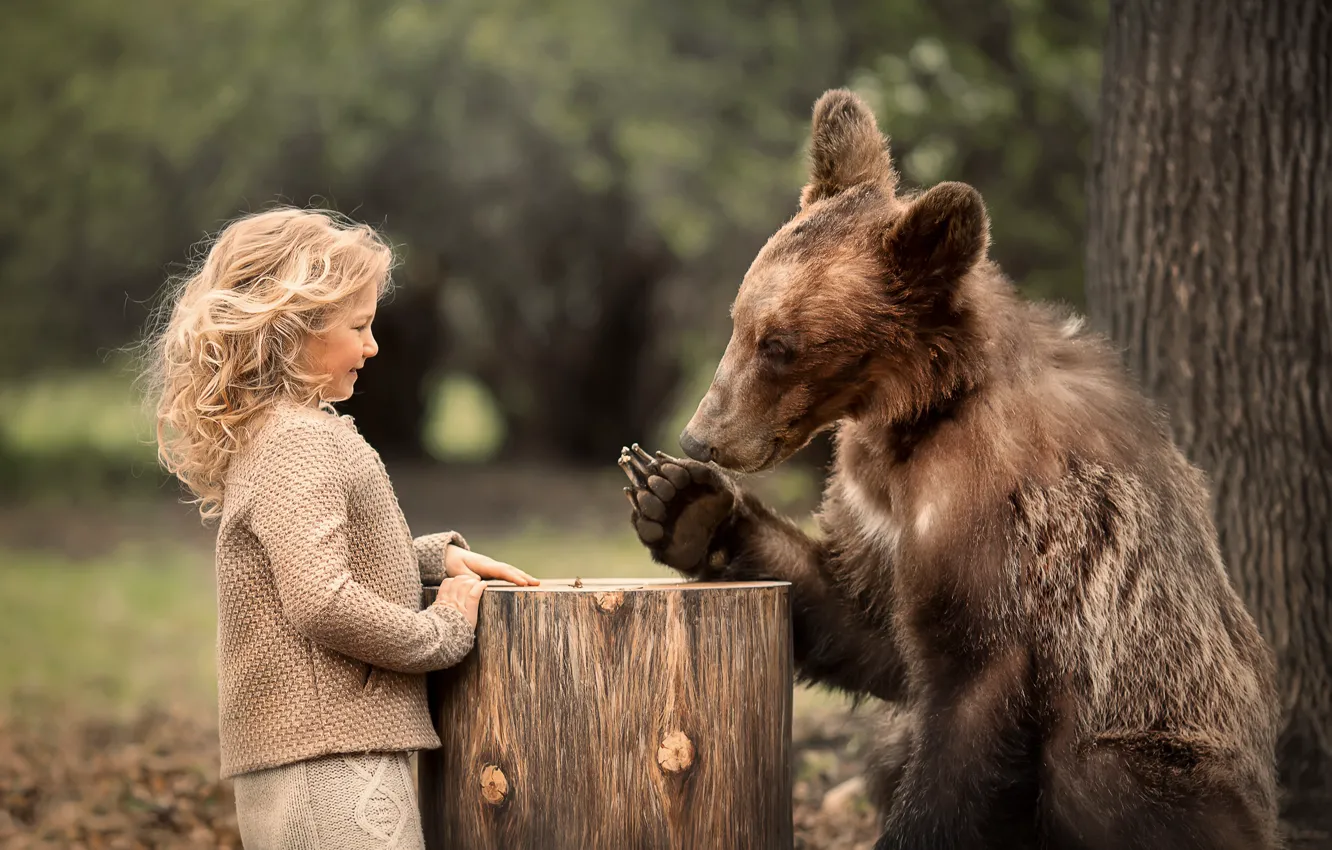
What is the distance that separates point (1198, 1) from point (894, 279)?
228 cm

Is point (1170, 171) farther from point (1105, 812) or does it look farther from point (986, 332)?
point (1105, 812)

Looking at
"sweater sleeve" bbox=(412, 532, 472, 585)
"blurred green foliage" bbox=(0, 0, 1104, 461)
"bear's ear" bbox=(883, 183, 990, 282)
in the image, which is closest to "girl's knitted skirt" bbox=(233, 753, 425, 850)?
"sweater sleeve" bbox=(412, 532, 472, 585)

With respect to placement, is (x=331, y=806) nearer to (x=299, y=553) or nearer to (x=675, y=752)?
Answer: (x=299, y=553)

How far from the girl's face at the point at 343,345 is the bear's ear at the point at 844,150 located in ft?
4.00

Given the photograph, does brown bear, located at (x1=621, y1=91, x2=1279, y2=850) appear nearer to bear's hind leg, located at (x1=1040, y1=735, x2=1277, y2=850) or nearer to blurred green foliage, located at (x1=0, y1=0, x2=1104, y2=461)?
bear's hind leg, located at (x1=1040, y1=735, x2=1277, y2=850)

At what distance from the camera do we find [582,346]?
580 inches

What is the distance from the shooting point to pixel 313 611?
9.61 feet

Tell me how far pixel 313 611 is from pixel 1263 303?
3.44 m

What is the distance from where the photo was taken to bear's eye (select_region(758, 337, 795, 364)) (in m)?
3.36

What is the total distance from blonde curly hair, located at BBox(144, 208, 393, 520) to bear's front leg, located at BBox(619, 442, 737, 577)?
81cm

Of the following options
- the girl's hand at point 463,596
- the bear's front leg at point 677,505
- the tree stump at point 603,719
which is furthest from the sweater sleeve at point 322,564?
the bear's front leg at point 677,505

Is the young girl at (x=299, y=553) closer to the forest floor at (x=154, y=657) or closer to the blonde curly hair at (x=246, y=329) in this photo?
the blonde curly hair at (x=246, y=329)

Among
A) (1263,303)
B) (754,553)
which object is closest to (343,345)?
(754,553)

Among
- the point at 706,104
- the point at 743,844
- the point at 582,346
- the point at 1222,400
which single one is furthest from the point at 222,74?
the point at 743,844
